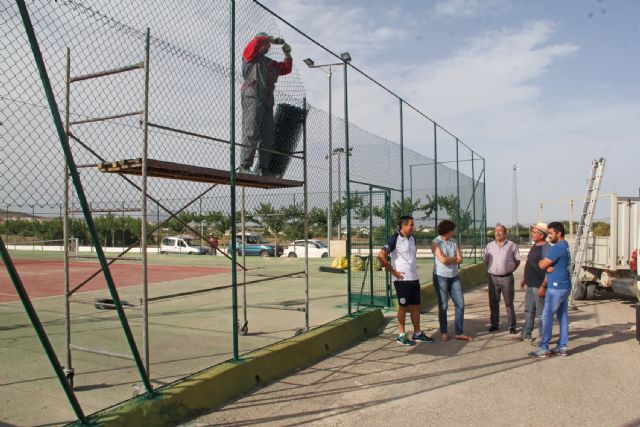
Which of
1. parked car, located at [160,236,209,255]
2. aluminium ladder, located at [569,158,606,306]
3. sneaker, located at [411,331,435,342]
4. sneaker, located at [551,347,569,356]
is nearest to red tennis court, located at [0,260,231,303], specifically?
sneaker, located at [411,331,435,342]

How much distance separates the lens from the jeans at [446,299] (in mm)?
7258

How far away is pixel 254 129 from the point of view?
5723 millimetres

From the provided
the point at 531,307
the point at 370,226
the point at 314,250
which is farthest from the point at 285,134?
the point at 314,250

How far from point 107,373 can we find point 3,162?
9.56 feet

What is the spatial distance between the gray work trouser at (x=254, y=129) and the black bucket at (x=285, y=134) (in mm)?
284

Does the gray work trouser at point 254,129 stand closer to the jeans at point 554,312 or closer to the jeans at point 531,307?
the jeans at point 554,312

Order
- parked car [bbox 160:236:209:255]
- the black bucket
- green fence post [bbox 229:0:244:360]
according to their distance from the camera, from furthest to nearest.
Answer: parked car [bbox 160:236:209:255] < the black bucket < green fence post [bbox 229:0:244:360]

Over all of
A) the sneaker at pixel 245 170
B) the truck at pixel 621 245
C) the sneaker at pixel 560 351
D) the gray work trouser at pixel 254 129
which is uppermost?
the gray work trouser at pixel 254 129

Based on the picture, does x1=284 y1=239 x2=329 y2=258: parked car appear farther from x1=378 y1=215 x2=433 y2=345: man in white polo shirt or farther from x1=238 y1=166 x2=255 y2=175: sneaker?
x1=238 y1=166 x2=255 y2=175: sneaker

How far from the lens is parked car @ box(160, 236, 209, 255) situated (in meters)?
34.1

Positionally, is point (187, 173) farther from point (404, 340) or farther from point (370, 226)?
point (370, 226)

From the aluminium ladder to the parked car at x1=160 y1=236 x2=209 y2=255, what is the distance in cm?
2704

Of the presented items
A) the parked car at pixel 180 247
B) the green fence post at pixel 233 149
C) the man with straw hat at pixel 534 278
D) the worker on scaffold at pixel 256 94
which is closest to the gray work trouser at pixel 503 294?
the man with straw hat at pixel 534 278

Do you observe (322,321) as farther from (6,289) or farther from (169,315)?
(6,289)
